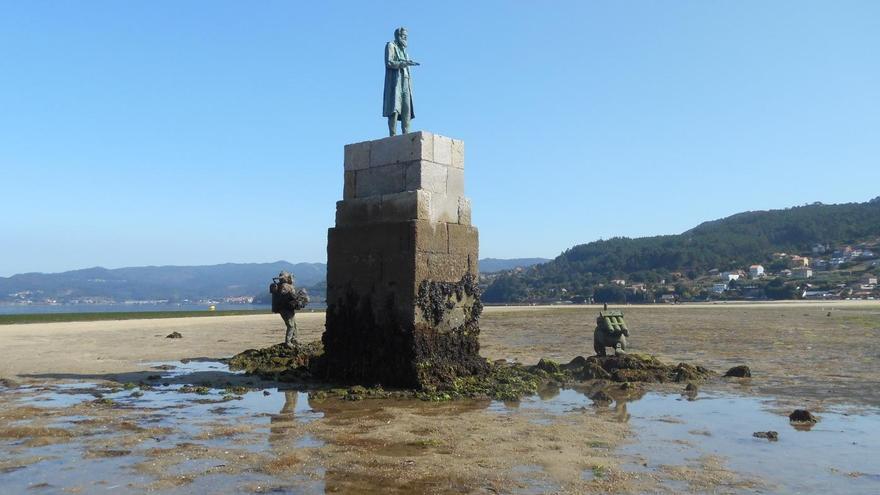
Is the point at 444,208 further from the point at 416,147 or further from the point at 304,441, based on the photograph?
the point at 304,441

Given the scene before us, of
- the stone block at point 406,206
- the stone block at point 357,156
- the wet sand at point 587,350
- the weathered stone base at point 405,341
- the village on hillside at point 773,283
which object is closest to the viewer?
the weathered stone base at point 405,341

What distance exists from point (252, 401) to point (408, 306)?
2635 millimetres

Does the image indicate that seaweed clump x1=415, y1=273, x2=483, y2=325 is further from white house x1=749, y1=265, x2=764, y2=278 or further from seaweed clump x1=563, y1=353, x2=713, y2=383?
white house x1=749, y1=265, x2=764, y2=278

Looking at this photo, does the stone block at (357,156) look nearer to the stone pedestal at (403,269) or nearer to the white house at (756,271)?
the stone pedestal at (403,269)

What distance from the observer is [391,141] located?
38.5 feet

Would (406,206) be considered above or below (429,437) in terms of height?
above

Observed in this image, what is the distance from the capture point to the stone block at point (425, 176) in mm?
11250

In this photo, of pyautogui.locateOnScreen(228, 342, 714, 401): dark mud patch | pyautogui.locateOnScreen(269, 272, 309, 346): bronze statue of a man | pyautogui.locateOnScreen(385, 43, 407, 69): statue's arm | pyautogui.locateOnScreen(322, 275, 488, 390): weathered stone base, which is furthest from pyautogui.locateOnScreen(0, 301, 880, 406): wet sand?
pyautogui.locateOnScreen(385, 43, 407, 69): statue's arm

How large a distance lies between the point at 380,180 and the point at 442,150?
1.15 m

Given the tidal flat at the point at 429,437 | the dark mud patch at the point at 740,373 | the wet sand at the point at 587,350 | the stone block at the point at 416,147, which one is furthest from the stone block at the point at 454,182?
the dark mud patch at the point at 740,373

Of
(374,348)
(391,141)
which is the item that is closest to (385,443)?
(374,348)

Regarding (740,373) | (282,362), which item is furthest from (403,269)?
(740,373)

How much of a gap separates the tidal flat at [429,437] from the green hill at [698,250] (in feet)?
361

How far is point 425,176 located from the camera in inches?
444
